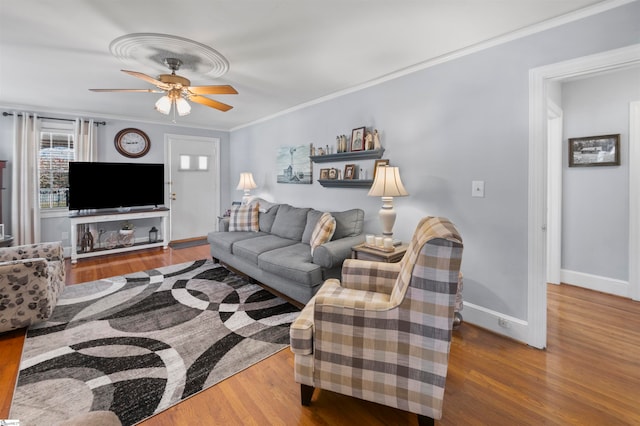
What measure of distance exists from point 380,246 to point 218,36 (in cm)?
218

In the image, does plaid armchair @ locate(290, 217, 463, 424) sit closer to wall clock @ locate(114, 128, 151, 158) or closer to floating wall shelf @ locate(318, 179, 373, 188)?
floating wall shelf @ locate(318, 179, 373, 188)

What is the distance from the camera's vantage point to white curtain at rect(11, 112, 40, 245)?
13.8 ft

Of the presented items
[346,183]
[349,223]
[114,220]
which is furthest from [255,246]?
[114,220]

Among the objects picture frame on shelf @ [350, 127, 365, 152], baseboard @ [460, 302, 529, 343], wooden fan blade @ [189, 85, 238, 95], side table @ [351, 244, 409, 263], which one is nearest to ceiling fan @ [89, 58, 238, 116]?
wooden fan blade @ [189, 85, 238, 95]

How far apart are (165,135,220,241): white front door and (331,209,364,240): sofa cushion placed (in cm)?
387

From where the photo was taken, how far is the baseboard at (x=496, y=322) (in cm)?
224

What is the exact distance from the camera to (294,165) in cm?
446

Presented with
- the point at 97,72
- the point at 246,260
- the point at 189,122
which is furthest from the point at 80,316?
the point at 189,122

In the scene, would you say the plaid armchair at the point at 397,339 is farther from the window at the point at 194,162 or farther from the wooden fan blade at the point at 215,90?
the window at the point at 194,162

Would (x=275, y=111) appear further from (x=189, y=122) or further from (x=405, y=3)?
(x=405, y=3)

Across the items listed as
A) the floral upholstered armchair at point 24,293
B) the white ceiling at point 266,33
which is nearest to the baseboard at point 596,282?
the white ceiling at point 266,33

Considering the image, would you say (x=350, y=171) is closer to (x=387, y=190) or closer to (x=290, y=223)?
(x=387, y=190)

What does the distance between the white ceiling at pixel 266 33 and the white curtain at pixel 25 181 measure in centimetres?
97

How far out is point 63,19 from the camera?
79.4 inches
